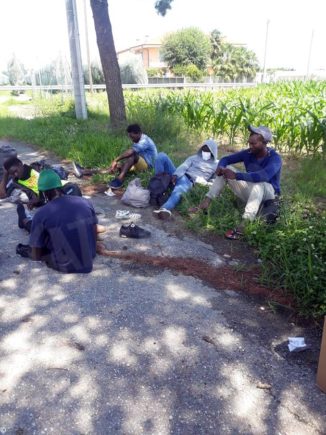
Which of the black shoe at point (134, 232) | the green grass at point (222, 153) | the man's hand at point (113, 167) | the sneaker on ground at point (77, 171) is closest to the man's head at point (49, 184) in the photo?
the black shoe at point (134, 232)

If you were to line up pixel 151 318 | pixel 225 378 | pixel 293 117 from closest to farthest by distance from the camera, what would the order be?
pixel 225 378
pixel 151 318
pixel 293 117

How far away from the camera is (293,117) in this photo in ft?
23.9

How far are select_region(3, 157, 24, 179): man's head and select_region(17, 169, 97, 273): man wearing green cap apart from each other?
168 centimetres

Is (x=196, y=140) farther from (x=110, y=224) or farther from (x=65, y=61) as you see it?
(x=65, y=61)

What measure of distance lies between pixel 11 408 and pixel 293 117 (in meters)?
6.81

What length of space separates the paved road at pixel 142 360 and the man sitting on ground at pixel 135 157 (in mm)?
2834

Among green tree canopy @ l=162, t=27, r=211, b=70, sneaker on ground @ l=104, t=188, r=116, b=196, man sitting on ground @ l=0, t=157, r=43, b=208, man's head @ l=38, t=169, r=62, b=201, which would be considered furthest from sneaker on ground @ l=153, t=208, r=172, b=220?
green tree canopy @ l=162, t=27, r=211, b=70

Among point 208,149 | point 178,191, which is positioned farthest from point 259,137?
point 178,191

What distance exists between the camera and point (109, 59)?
9.14 m

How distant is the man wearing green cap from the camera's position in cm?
346

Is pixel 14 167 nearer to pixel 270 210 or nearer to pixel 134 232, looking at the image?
pixel 134 232

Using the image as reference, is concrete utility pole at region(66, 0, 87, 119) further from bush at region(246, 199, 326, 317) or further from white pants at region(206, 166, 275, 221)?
bush at region(246, 199, 326, 317)

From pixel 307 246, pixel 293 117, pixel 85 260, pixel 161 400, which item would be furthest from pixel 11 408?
pixel 293 117

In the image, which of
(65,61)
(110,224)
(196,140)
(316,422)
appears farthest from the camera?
(65,61)
